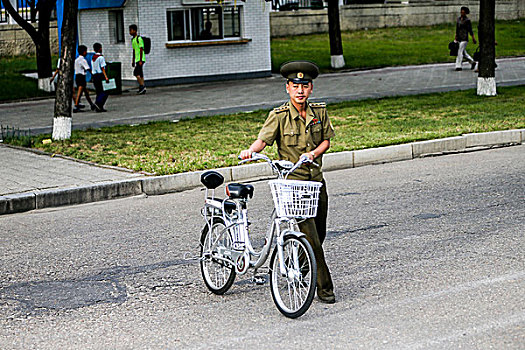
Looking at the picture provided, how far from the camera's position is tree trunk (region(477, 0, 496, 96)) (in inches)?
696

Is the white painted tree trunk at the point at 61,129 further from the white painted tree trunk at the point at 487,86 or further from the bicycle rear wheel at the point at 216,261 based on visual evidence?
the white painted tree trunk at the point at 487,86

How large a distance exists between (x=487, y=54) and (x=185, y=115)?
22.7 ft

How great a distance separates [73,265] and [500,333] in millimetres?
3642

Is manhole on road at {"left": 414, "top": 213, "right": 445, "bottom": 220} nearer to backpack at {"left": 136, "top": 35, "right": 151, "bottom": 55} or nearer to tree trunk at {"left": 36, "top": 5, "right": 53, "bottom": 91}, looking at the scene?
backpack at {"left": 136, "top": 35, "right": 151, "bottom": 55}

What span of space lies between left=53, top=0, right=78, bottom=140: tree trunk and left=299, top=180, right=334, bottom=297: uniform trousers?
9162 millimetres

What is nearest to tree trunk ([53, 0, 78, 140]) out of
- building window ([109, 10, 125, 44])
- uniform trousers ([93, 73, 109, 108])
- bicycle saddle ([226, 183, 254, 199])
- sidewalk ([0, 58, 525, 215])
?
sidewalk ([0, 58, 525, 215])

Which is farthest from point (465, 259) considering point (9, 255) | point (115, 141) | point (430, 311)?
point (115, 141)

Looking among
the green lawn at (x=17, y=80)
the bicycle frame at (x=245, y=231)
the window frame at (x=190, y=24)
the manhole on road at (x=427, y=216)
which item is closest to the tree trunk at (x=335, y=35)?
the window frame at (x=190, y=24)

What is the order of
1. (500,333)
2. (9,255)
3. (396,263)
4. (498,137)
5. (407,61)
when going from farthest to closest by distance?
(407,61) → (498,137) → (9,255) → (396,263) → (500,333)

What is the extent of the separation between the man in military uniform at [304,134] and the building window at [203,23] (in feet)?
64.4

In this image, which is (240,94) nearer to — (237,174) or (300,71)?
(237,174)

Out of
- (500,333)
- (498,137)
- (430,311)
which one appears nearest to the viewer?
(500,333)

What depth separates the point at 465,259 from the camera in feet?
21.5

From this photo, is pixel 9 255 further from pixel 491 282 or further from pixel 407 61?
pixel 407 61
